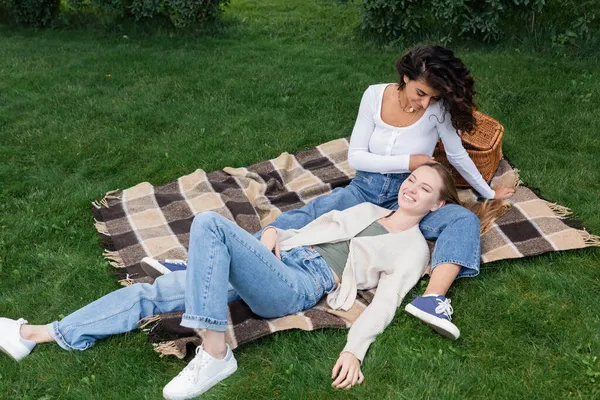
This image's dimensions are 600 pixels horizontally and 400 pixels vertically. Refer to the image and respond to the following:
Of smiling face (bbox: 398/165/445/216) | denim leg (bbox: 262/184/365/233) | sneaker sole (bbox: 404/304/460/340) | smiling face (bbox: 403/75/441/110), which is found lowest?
sneaker sole (bbox: 404/304/460/340)

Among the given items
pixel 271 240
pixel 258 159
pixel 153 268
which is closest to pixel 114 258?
pixel 153 268

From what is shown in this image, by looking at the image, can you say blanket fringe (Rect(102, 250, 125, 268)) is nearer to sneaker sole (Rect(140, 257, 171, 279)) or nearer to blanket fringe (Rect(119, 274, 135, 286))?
blanket fringe (Rect(119, 274, 135, 286))

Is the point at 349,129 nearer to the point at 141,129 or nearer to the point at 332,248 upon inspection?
the point at 141,129

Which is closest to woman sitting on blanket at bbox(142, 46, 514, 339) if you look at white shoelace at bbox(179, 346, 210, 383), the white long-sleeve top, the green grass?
the white long-sleeve top

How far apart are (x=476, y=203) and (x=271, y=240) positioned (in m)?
1.73

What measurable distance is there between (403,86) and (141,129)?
127 inches

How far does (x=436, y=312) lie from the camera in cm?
368

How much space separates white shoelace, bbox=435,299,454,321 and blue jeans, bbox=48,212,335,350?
0.64 metres

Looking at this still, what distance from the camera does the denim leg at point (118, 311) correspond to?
146 inches

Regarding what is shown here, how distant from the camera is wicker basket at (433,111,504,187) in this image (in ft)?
16.9

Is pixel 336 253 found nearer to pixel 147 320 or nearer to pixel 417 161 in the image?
pixel 417 161

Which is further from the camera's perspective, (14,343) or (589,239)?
(589,239)

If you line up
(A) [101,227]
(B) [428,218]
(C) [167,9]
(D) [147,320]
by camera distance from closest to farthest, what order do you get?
(D) [147,320], (B) [428,218], (A) [101,227], (C) [167,9]

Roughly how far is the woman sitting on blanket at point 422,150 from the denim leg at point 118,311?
36 cm
